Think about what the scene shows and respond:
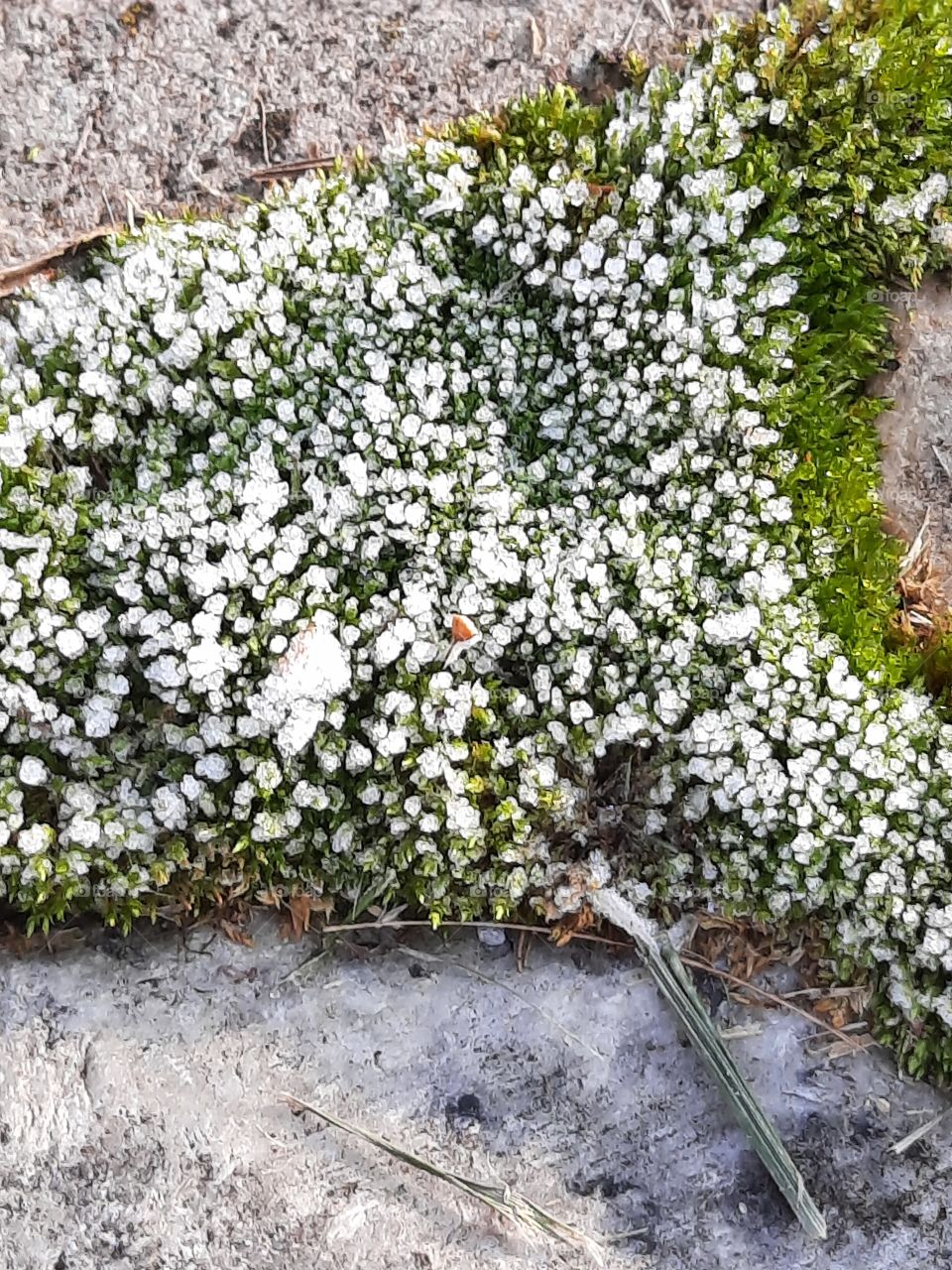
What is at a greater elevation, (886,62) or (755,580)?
(886,62)

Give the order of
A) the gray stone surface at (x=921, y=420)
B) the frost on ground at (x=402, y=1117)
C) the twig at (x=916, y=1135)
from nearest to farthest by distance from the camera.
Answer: the frost on ground at (x=402, y=1117) < the twig at (x=916, y=1135) < the gray stone surface at (x=921, y=420)

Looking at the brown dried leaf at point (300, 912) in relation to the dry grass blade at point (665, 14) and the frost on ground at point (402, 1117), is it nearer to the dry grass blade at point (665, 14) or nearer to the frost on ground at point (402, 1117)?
the frost on ground at point (402, 1117)

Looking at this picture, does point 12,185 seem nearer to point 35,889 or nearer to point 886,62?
point 35,889

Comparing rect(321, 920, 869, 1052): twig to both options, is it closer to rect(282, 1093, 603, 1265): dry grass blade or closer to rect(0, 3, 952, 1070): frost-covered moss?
rect(0, 3, 952, 1070): frost-covered moss

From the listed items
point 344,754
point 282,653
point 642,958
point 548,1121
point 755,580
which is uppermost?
point 755,580

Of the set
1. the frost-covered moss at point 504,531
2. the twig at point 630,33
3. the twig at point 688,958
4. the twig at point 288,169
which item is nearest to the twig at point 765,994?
the twig at point 688,958

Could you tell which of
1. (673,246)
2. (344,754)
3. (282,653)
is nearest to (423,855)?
(344,754)

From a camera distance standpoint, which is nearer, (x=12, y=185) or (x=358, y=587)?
(x=358, y=587)
